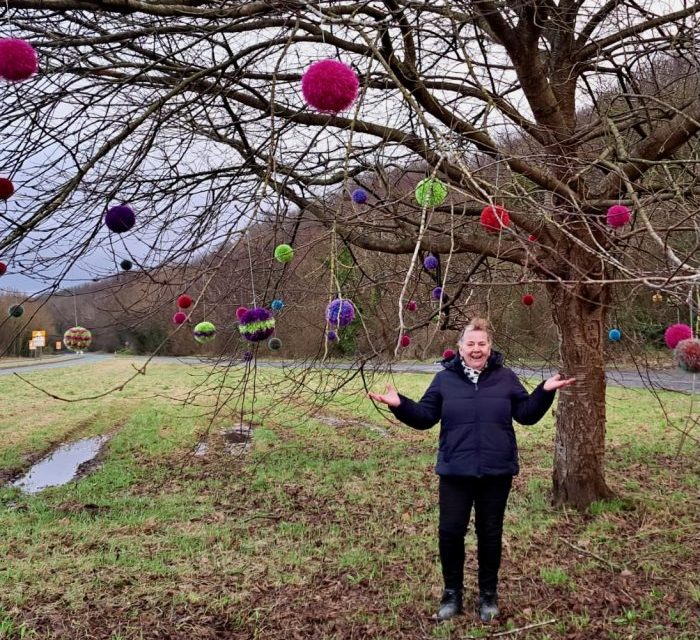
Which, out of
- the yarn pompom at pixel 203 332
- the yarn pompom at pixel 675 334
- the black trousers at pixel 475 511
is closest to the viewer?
the yarn pompom at pixel 675 334

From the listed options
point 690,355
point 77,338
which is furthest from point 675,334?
point 77,338

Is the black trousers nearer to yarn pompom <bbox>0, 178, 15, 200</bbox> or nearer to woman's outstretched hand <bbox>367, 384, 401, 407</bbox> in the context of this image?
woman's outstretched hand <bbox>367, 384, 401, 407</bbox>

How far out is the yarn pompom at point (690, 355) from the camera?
6.62 ft

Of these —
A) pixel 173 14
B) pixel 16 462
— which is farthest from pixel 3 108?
pixel 16 462

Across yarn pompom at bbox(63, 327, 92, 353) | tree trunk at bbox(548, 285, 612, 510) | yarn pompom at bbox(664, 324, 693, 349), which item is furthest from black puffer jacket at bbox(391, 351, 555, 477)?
tree trunk at bbox(548, 285, 612, 510)

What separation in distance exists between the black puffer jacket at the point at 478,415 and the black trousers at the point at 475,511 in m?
0.09

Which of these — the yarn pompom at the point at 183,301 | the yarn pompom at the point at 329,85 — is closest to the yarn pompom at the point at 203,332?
the yarn pompom at the point at 183,301

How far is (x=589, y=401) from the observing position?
5.00 meters

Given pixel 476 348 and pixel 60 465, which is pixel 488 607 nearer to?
pixel 476 348

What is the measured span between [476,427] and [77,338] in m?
2.36

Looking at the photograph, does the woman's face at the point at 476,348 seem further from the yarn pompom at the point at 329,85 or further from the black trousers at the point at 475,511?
the yarn pompom at the point at 329,85

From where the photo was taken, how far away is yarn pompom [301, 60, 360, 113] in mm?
1950

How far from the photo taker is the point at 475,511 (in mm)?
3055

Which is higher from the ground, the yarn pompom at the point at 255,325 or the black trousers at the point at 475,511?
the yarn pompom at the point at 255,325
